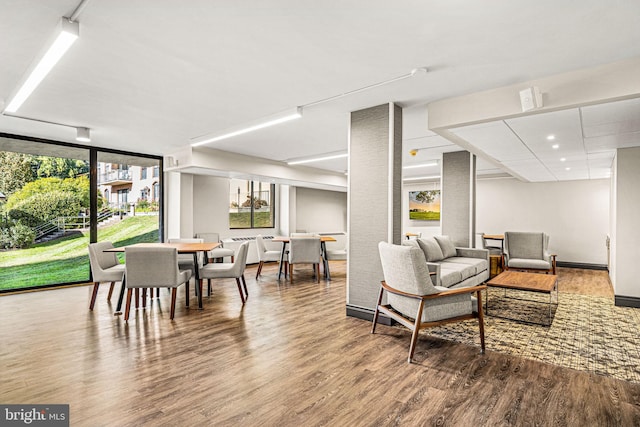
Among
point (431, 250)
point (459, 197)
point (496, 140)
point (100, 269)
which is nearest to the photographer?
point (100, 269)

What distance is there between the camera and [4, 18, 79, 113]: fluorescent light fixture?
2.25 metres

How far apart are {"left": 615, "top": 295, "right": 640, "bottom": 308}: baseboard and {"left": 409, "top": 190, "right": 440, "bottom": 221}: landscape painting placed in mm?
5957

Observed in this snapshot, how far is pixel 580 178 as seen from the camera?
8320 mm

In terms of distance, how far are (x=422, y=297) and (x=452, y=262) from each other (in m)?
2.86

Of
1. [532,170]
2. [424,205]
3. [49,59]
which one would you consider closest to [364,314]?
[49,59]

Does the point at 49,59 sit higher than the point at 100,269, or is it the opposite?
the point at 49,59

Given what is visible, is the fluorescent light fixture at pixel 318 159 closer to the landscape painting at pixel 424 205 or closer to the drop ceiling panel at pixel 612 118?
the drop ceiling panel at pixel 612 118

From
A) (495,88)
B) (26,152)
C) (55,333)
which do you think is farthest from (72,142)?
(495,88)

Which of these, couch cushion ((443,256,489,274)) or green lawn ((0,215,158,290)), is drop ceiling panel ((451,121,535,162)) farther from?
green lawn ((0,215,158,290))

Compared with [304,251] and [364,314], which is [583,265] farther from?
[364,314]

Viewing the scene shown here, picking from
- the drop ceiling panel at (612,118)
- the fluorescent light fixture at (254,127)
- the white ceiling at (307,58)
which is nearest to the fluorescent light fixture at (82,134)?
the white ceiling at (307,58)

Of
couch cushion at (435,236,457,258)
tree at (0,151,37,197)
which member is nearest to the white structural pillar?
couch cushion at (435,236,457,258)

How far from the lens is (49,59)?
265 centimetres

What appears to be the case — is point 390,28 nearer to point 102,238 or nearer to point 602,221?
point 102,238
